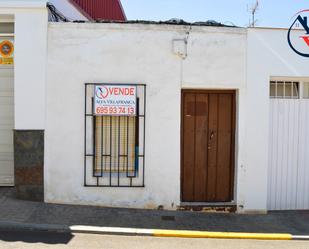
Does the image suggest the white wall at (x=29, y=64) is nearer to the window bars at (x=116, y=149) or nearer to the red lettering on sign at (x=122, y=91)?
the window bars at (x=116, y=149)

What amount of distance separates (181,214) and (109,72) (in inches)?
118

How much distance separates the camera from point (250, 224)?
6555mm

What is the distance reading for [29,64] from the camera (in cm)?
685

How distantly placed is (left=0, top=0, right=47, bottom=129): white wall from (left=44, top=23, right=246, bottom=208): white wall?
0.16 meters

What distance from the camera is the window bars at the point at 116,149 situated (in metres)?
7.02

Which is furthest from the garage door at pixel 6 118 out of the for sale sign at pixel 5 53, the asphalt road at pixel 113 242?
the asphalt road at pixel 113 242

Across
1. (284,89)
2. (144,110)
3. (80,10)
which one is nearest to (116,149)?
(144,110)

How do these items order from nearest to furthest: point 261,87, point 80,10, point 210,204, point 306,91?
point 261,87 < point 210,204 < point 306,91 < point 80,10

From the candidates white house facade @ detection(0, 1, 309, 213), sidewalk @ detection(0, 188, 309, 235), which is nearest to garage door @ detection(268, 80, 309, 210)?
white house facade @ detection(0, 1, 309, 213)

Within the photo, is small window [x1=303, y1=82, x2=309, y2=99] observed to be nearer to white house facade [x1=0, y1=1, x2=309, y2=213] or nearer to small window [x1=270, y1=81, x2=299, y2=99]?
small window [x1=270, y1=81, x2=299, y2=99]

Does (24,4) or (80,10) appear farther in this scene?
(80,10)

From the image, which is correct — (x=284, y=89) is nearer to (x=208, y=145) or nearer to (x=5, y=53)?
(x=208, y=145)

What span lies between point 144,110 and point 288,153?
10.1 feet

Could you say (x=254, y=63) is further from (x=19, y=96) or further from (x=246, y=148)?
(x=19, y=96)
